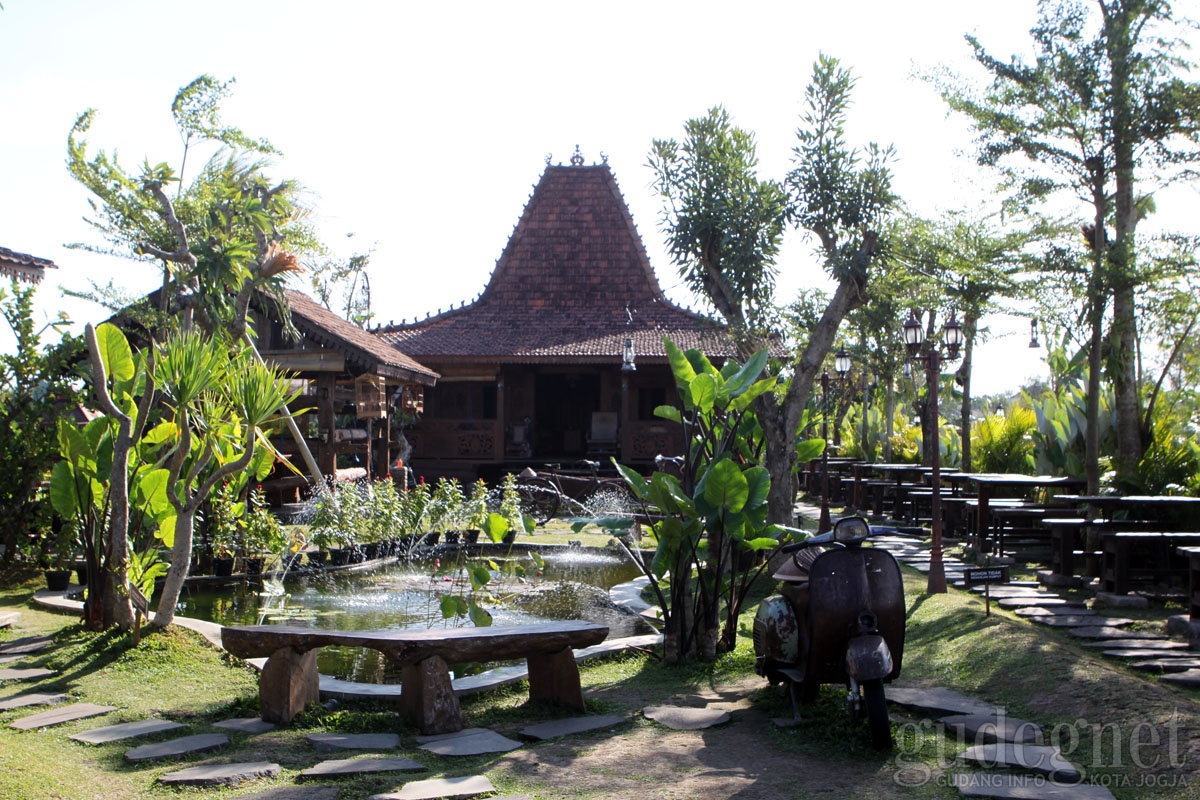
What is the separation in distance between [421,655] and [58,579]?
17.6ft

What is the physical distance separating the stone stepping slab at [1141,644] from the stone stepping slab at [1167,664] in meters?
0.33

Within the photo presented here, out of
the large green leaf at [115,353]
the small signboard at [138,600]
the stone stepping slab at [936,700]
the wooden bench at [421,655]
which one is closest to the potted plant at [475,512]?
the large green leaf at [115,353]

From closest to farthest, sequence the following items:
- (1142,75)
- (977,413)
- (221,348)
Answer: (221,348) < (1142,75) < (977,413)

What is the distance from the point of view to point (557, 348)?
855 inches

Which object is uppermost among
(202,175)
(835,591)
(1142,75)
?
(202,175)

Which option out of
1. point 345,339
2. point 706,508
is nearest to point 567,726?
point 706,508

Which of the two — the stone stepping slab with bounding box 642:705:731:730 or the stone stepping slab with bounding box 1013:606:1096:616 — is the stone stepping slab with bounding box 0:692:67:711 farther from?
the stone stepping slab with bounding box 1013:606:1096:616

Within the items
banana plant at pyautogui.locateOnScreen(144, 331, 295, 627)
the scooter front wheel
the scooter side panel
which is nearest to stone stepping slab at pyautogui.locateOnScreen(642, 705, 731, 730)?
the scooter side panel

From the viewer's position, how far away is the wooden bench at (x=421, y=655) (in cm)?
512

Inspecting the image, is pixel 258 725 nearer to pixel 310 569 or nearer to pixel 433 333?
pixel 310 569

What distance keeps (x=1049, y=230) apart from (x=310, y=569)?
8296 mm

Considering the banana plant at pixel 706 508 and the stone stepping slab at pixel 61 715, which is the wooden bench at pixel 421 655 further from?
the banana plant at pixel 706 508

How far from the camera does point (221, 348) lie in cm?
682

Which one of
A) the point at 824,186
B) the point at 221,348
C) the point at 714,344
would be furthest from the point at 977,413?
the point at 221,348
